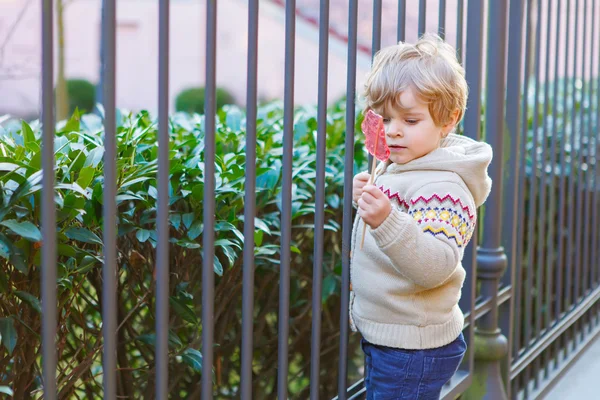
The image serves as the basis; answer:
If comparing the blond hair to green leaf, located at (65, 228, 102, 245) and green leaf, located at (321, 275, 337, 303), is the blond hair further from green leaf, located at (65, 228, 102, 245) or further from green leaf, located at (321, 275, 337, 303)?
green leaf, located at (321, 275, 337, 303)

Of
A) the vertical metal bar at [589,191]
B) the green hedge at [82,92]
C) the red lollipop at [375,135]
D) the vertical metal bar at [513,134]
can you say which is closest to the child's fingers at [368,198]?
the red lollipop at [375,135]

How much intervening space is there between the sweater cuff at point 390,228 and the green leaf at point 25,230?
74 cm

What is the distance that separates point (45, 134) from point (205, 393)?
0.68 metres

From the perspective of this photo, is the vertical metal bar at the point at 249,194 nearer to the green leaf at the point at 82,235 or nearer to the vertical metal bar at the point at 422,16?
the green leaf at the point at 82,235

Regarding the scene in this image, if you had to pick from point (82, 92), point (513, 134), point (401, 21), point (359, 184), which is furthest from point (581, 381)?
point (82, 92)

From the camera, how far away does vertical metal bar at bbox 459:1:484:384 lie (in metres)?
2.81

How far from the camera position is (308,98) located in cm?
1948

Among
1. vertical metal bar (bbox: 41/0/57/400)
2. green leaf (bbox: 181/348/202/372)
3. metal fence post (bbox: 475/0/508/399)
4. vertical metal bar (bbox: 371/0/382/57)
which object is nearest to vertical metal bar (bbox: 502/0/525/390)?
metal fence post (bbox: 475/0/508/399)

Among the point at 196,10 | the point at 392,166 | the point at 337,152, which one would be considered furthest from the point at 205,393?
the point at 196,10

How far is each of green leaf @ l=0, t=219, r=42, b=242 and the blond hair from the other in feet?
2.88

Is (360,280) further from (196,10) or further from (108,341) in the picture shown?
(196,10)

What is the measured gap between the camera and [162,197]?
1.59m

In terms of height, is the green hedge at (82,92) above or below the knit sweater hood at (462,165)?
above

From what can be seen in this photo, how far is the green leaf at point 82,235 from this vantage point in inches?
68.6
